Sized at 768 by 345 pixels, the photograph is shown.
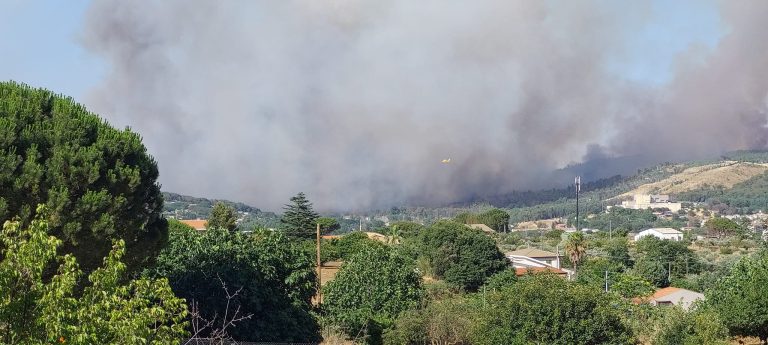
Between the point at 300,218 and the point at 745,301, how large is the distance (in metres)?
49.6

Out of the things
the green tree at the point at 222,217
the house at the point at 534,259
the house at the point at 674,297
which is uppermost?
the green tree at the point at 222,217

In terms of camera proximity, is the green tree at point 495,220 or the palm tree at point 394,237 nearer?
the palm tree at point 394,237

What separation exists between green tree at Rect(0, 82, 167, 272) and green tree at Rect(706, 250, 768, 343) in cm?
2290

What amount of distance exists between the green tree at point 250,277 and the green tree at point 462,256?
30.6 m

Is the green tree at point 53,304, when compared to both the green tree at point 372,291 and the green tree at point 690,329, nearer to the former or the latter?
the green tree at point 690,329

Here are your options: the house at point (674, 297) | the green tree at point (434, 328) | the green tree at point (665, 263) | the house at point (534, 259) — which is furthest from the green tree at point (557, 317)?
the house at point (534, 259)

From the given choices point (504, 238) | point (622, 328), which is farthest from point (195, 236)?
point (504, 238)

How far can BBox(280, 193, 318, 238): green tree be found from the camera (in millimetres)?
77938

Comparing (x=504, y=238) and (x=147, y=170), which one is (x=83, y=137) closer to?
(x=147, y=170)

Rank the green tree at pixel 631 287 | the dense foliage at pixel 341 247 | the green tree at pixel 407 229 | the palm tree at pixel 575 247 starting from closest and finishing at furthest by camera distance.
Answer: the green tree at pixel 631 287
the palm tree at pixel 575 247
the dense foliage at pixel 341 247
the green tree at pixel 407 229

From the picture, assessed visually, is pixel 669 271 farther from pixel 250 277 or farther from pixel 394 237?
pixel 250 277

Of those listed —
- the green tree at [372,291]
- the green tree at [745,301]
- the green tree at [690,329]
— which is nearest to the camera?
the green tree at [690,329]

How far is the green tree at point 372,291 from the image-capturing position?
3944cm

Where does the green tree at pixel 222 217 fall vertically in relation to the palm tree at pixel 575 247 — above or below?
above
